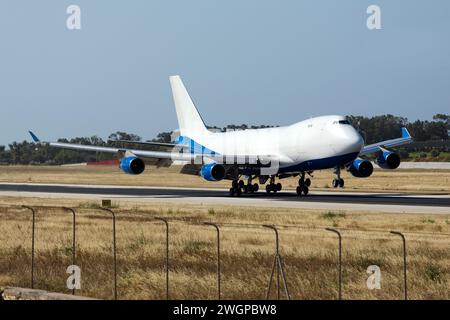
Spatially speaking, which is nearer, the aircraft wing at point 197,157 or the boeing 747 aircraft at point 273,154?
the boeing 747 aircraft at point 273,154

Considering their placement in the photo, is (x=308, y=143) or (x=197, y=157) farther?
(x=197, y=157)

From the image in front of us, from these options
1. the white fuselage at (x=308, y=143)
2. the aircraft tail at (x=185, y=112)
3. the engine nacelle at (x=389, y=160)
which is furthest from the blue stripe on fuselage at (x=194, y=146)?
the engine nacelle at (x=389, y=160)

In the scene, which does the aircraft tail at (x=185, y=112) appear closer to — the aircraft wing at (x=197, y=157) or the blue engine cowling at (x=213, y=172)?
the aircraft wing at (x=197, y=157)

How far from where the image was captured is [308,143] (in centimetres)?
5619

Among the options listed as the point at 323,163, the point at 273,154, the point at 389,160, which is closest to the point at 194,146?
the point at 273,154

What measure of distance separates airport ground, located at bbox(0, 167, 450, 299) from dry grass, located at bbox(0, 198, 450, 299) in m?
0.03

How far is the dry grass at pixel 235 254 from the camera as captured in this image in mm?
22438

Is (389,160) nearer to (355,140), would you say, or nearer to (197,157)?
(355,140)

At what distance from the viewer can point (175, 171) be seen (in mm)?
128875

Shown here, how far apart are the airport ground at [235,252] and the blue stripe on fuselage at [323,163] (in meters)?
9.56

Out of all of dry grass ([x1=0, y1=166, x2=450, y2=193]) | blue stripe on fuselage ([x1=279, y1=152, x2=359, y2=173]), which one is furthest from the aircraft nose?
dry grass ([x1=0, y1=166, x2=450, y2=193])

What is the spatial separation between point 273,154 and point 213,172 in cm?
420
